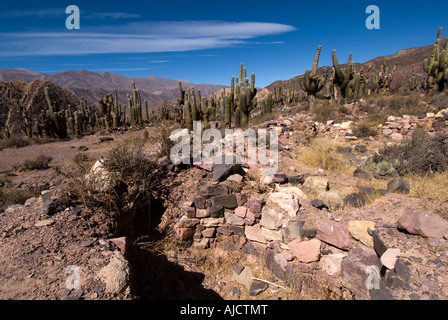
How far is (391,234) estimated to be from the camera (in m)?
3.07

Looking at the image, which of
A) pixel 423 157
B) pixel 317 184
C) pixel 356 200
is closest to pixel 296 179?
pixel 317 184

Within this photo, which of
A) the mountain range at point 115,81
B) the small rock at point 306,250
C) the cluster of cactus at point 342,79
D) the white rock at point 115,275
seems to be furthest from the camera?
the mountain range at point 115,81

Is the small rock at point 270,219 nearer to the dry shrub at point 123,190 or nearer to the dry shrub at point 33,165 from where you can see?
the dry shrub at point 123,190

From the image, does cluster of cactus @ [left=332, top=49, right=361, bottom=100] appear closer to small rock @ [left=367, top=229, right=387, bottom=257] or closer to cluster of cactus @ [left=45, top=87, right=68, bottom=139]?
small rock @ [left=367, top=229, right=387, bottom=257]

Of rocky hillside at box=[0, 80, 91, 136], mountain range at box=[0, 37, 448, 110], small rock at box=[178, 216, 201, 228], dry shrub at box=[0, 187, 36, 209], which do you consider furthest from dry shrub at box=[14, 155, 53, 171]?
mountain range at box=[0, 37, 448, 110]

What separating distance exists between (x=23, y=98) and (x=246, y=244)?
155 feet

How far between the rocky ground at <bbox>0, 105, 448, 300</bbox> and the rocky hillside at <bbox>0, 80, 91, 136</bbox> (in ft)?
118

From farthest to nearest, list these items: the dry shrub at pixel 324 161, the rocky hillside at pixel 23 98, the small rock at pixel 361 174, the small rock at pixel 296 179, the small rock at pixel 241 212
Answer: the rocky hillside at pixel 23 98
the dry shrub at pixel 324 161
the small rock at pixel 361 174
the small rock at pixel 296 179
the small rock at pixel 241 212

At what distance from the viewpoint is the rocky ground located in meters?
2.50

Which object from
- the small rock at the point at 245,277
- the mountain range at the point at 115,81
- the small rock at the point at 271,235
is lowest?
the small rock at the point at 245,277

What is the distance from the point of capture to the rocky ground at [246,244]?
8.20 feet

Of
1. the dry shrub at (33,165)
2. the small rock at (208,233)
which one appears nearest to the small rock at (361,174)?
the small rock at (208,233)

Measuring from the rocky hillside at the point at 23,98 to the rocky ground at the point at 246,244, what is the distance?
36.0 metres
